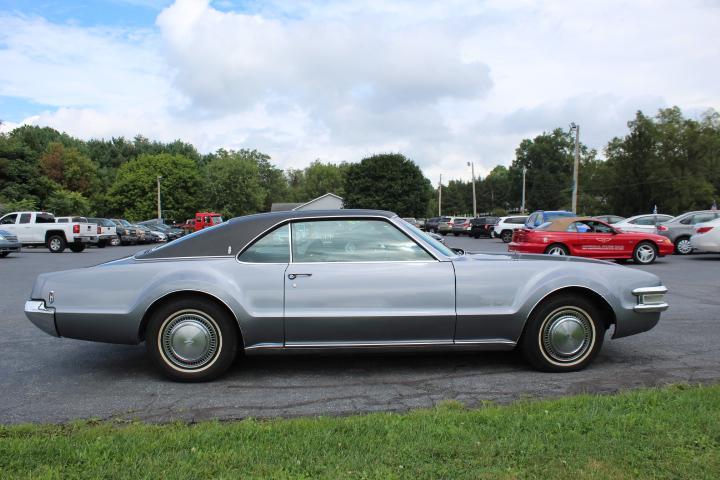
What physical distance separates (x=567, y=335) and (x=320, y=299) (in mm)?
2104

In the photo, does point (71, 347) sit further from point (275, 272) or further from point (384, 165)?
point (384, 165)

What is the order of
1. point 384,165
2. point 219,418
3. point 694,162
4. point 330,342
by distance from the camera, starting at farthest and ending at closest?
point 384,165
point 694,162
point 330,342
point 219,418

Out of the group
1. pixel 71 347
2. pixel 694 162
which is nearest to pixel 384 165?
pixel 694 162

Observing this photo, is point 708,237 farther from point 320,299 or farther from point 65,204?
point 65,204

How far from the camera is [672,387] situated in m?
→ 4.19

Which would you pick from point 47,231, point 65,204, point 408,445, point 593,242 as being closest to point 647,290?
point 408,445

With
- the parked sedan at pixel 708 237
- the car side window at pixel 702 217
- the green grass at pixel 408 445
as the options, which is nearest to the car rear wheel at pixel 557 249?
the parked sedan at pixel 708 237

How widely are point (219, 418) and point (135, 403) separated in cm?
81

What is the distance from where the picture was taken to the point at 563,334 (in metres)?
4.72

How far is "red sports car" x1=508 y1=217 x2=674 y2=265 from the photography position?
15.8 m

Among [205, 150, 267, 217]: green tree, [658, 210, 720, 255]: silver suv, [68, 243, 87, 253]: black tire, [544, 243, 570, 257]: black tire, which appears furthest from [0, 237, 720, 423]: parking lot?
[205, 150, 267, 217]: green tree

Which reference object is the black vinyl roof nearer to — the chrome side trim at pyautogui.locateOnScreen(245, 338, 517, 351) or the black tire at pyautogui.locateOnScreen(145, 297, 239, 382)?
the black tire at pyautogui.locateOnScreen(145, 297, 239, 382)

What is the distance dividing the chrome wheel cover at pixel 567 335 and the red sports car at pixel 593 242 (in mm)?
11530

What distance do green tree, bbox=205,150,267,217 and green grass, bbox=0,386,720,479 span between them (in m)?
81.0
